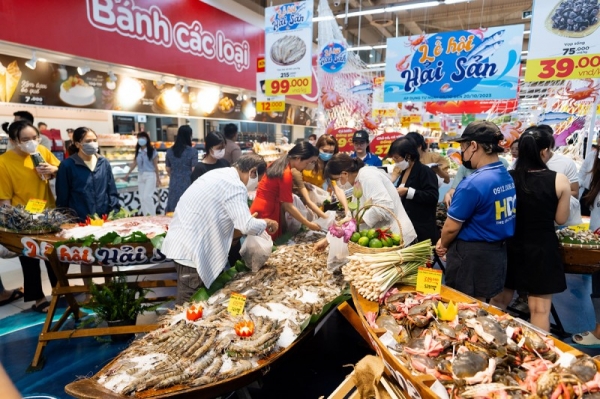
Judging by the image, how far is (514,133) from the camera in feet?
22.8

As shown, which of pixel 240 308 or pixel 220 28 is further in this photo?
pixel 220 28

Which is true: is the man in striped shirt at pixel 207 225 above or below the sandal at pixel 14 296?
above

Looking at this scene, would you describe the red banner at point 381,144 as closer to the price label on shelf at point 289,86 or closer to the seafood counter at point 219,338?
the price label on shelf at point 289,86

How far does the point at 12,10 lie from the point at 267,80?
12.0 feet

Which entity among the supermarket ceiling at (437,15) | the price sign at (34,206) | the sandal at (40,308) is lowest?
the sandal at (40,308)

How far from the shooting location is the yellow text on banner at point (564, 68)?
4.64m

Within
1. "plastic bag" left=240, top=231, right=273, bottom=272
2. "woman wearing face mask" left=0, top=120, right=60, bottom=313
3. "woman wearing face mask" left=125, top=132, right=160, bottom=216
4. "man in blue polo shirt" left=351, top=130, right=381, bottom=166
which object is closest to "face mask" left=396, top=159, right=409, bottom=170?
"man in blue polo shirt" left=351, top=130, right=381, bottom=166

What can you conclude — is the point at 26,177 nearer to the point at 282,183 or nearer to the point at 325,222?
the point at 282,183

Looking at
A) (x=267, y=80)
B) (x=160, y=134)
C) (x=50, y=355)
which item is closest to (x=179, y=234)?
(x=50, y=355)

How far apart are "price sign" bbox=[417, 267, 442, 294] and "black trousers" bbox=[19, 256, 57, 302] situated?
402 centimetres

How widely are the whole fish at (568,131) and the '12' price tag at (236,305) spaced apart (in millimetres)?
6741

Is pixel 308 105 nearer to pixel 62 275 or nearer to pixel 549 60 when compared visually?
pixel 549 60

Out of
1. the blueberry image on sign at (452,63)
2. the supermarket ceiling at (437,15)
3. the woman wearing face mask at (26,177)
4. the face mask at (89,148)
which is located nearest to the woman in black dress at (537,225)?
the blueberry image on sign at (452,63)

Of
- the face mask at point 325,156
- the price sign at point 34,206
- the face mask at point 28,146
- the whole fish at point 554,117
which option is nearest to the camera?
the price sign at point 34,206
